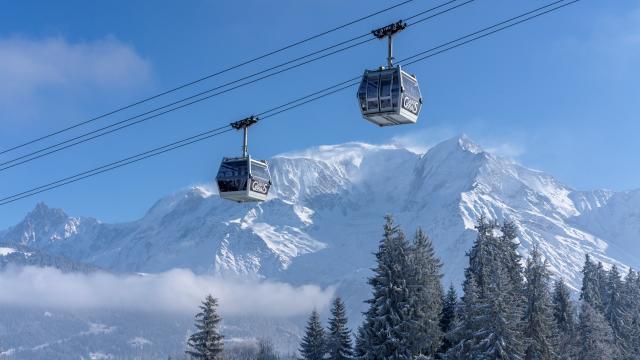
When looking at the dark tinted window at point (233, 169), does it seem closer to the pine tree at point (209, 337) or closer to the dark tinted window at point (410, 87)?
the dark tinted window at point (410, 87)

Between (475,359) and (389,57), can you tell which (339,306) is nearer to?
(475,359)

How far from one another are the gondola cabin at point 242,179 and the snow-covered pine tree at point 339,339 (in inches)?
1542

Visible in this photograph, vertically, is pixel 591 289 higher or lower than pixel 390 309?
higher

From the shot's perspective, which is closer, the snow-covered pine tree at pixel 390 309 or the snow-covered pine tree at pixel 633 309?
the snow-covered pine tree at pixel 390 309

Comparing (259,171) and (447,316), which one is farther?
(447,316)

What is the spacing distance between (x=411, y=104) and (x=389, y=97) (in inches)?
44.2

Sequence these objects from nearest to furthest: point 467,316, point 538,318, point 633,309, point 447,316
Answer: point 467,316, point 538,318, point 447,316, point 633,309

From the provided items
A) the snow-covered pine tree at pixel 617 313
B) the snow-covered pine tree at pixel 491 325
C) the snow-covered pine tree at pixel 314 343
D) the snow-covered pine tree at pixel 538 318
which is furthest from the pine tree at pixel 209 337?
the snow-covered pine tree at pixel 617 313

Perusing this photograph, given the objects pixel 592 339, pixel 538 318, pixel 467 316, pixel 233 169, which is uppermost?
pixel 233 169

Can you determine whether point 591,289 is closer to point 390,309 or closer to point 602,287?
point 602,287

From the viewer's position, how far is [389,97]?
3241cm

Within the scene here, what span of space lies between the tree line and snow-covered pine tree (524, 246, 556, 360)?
0.07m

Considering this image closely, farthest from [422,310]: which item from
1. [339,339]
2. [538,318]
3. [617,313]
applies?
[617,313]

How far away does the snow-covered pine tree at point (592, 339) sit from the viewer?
2987 inches
